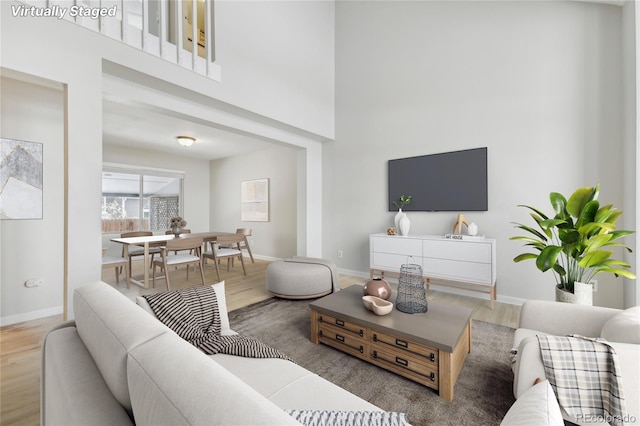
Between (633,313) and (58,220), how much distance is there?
476 centimetres

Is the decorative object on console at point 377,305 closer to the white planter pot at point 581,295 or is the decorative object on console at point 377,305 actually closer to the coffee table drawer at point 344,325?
the coffee table drawer at point 344,325

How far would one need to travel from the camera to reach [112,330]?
80 centimetres

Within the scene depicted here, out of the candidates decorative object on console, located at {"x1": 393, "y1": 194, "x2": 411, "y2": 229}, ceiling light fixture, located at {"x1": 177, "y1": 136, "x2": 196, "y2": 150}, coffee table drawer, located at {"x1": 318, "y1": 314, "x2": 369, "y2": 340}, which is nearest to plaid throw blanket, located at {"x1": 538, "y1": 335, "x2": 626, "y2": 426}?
coffee table drawer, located at {"x1": 318, "y1": 314, "x2": 369, "y2": 340}

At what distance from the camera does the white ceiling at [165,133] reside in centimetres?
360

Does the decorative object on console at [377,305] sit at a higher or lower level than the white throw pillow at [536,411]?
lower

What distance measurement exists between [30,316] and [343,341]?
10.7 feet

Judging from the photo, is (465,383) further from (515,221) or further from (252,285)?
(252,285)

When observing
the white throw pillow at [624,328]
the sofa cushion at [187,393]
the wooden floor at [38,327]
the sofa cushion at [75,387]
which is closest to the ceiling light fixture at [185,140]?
the wooden floor at [38,327]

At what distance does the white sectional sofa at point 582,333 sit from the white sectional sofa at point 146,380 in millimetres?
793

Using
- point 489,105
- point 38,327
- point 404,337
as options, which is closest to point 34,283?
point 38,327

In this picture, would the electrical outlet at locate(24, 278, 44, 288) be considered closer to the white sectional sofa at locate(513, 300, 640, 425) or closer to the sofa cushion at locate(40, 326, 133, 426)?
the sofa cushion at locate(40, 326, 133, 426)

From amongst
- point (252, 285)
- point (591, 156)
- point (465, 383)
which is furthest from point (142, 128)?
point (591, 156)

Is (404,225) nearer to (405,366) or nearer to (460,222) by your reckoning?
(460,222)

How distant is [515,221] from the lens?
10.2 feet
